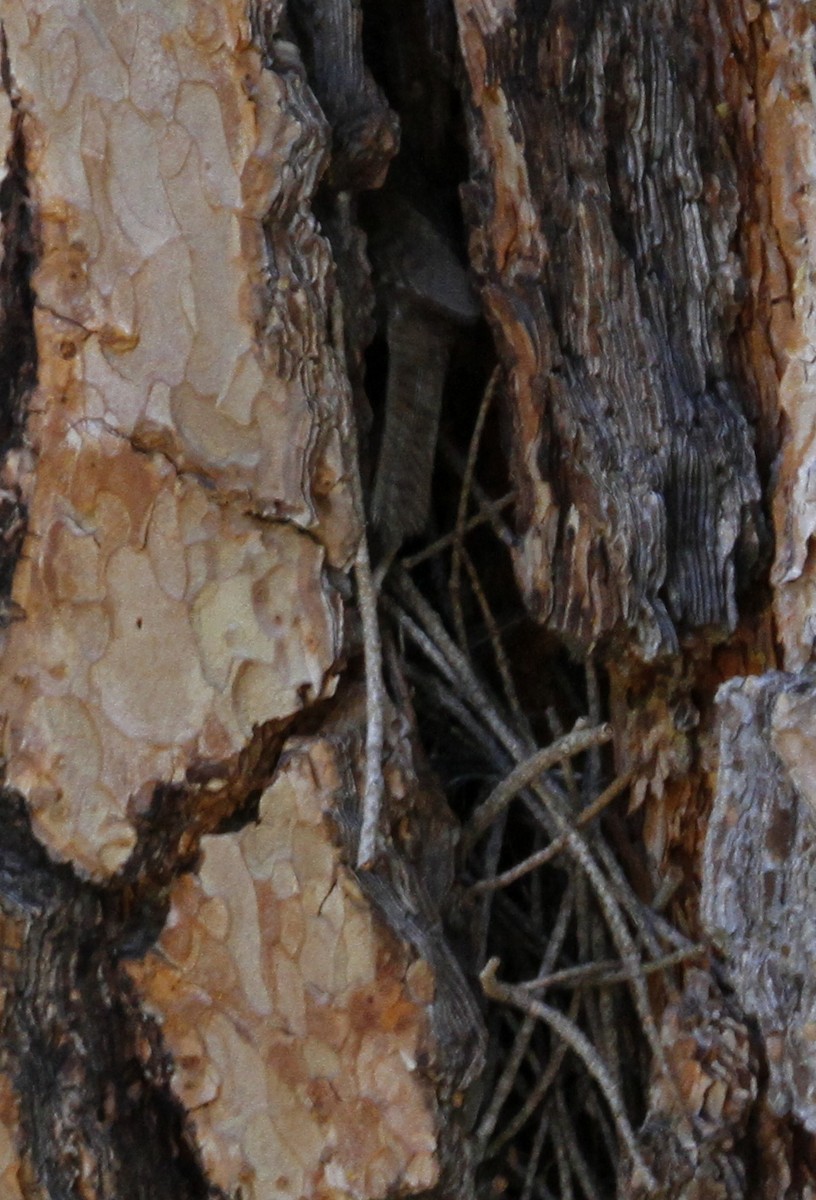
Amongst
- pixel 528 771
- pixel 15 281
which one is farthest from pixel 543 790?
pixel 15 281

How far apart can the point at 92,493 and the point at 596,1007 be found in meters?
0.55

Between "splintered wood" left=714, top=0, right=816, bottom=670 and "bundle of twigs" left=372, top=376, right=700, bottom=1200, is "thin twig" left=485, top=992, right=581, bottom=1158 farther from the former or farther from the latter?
"splintered wood" left=714, top=0, right=816, bottom=670

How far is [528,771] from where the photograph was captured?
1062 mm

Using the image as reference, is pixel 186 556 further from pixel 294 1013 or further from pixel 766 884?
pixel 766 884

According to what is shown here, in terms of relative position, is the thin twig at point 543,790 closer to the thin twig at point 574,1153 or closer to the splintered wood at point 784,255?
the thin twig at point 574,1153

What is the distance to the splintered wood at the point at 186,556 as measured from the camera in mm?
985

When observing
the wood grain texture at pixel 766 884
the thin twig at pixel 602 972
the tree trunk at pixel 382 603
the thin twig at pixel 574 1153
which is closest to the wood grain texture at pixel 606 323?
the tree trunk at pixel 382 603

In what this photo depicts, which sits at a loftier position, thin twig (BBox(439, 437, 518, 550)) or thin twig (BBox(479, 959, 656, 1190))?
thin twig (BBox(439, 437, 518, 550))

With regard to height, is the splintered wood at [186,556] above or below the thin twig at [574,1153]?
above

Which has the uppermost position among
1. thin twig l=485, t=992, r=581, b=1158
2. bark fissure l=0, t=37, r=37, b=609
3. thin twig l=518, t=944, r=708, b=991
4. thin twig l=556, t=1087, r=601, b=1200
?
bark fissure l=0, t=37, r=37, b=609

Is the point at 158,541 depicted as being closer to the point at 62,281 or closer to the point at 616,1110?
the point at 62,281

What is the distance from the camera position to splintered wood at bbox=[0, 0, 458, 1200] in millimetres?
985

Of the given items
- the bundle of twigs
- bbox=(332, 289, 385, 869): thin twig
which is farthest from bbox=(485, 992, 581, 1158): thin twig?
bbox=(332, 289, 385, 869): thin twig

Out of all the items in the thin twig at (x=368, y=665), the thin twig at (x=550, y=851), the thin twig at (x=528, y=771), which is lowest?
the thin twig at (x=550, y=851)
